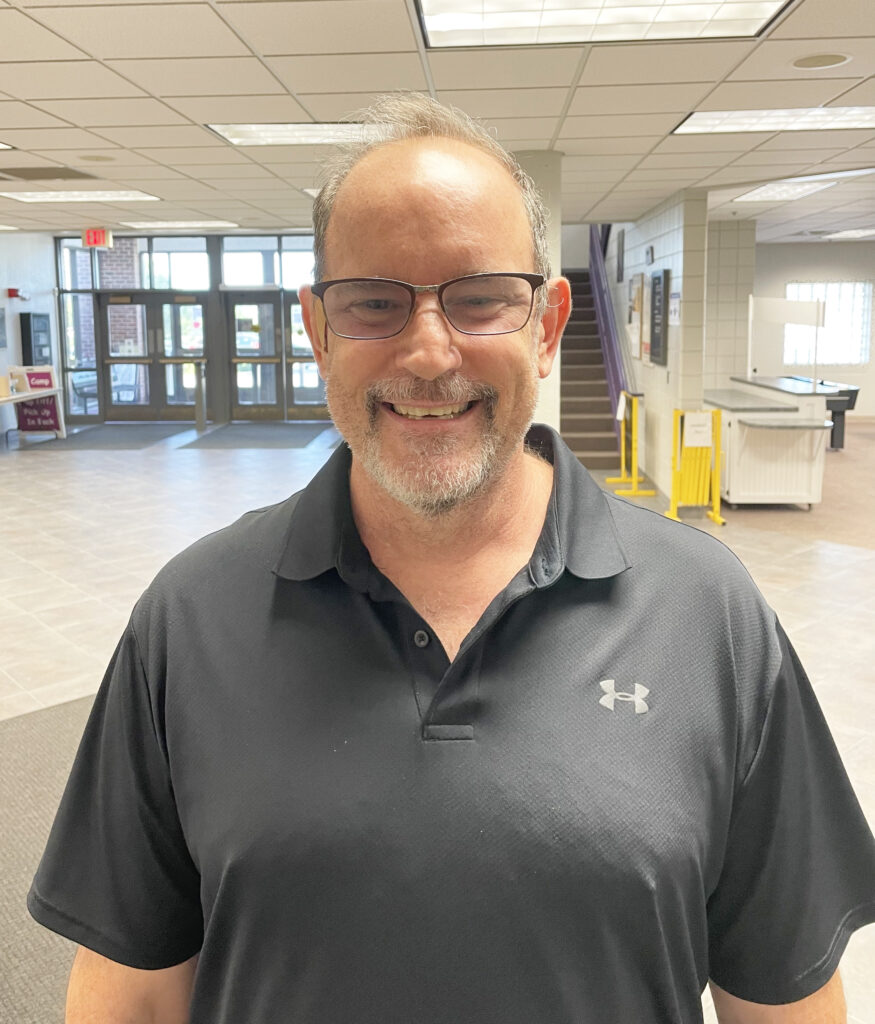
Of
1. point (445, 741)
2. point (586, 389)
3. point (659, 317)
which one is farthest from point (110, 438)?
point (445, 741)

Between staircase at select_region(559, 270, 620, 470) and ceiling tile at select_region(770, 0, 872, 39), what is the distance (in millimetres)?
6418

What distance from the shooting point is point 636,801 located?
0.97m

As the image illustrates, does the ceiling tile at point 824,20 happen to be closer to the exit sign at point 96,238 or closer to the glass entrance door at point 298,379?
the exit sign at point 96,238

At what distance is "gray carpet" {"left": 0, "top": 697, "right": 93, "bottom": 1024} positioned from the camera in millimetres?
2418

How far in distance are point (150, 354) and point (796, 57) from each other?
13.1 metres

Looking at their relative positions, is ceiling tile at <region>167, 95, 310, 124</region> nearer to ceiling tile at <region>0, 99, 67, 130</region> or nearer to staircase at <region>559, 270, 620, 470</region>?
ceiling tile at <region>0, 99, 67, 130</region>

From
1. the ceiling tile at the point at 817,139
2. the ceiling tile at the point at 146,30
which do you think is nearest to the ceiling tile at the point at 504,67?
the ceiling tile at the point at 146,30

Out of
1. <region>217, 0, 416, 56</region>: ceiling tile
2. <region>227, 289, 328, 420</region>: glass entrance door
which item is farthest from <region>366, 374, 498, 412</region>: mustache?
<region>227, 289, 328, 420</region>: glass entrance door

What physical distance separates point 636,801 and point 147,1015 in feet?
2.17

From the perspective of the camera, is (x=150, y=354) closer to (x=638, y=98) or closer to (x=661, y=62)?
(x=638, y=98)

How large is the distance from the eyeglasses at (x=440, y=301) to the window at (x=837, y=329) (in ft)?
53.8

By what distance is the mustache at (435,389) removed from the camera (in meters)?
1.06

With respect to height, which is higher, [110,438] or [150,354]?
[150,354]

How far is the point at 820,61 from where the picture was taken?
444 cm
